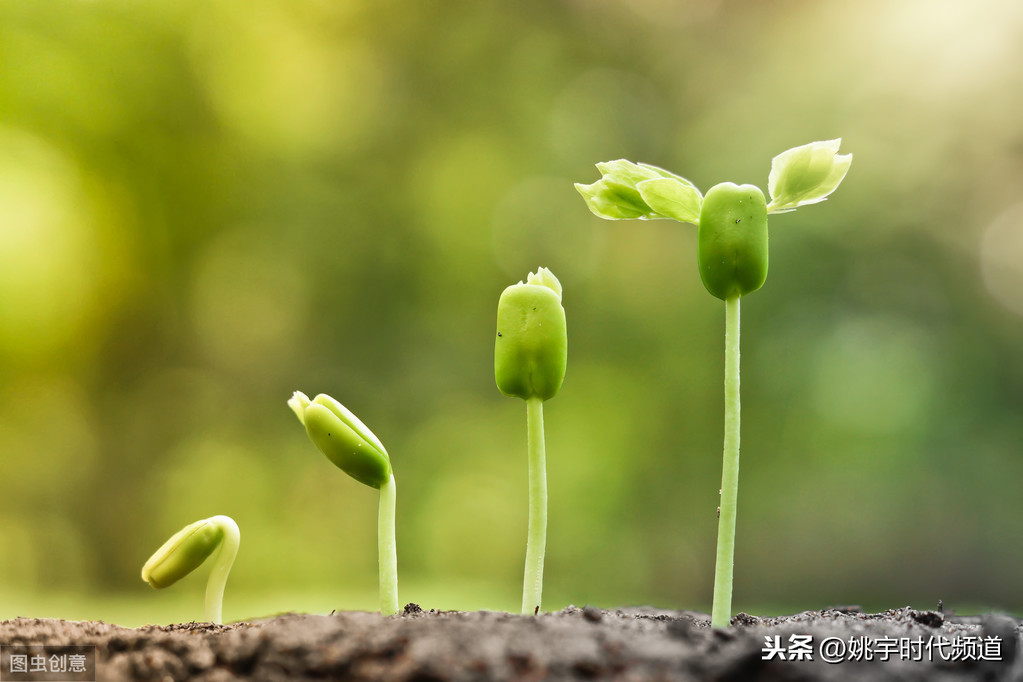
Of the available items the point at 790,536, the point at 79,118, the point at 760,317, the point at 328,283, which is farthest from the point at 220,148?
the point at 790,536

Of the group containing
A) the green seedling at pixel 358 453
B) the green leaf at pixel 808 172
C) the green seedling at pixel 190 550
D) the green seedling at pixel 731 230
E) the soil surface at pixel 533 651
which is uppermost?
the green leaf at pixel 808 172

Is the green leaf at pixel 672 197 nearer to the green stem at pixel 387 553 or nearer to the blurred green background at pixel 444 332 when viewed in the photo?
the green stem at pixel 387 553

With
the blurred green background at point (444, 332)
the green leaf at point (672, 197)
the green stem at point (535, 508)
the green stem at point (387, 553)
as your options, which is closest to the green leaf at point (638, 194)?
the green leaf at point (672, 197)

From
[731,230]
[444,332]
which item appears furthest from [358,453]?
[444,332]

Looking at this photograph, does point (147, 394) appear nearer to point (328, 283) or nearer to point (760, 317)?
point (328, 283)

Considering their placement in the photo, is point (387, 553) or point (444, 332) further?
point (444, 332)

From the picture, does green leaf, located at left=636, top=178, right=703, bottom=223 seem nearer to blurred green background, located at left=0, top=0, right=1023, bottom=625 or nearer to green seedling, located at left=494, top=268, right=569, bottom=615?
green seedling, located at left=494, top=268, right=569, bottom=615

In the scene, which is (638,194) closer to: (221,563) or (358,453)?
(358,453)
